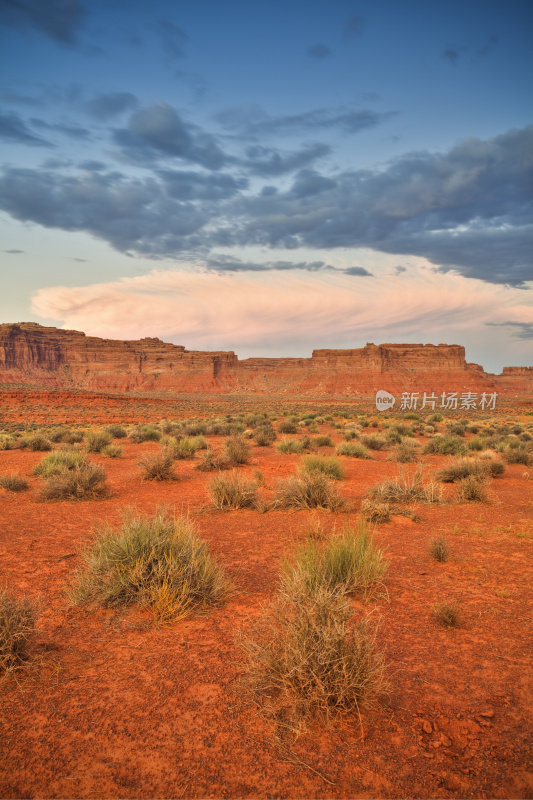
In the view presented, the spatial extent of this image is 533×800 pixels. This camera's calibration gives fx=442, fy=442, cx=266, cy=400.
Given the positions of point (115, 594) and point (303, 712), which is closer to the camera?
point (303, 712)

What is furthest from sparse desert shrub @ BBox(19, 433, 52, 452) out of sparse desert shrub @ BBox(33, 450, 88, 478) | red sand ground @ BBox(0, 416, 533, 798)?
red sand ground @ BBox(0, 416, 533, 798)

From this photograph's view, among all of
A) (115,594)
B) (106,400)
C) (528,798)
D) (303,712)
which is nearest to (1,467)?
(115,594)

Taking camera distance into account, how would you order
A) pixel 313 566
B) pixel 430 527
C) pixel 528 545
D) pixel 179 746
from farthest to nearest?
pixel 430 527 < pixel 528 545 < pixel 313 566 < pixel 179 746

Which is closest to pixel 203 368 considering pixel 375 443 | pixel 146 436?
pixel 146 436

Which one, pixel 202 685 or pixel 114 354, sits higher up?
pixel 114 354

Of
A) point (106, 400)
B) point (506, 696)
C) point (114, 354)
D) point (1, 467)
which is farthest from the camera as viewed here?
point (114, 354)

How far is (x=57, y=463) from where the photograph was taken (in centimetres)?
1207

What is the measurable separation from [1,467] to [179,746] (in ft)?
43.3

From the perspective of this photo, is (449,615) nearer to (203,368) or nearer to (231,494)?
(231,494)

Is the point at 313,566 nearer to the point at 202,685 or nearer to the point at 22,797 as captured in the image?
the point at 202,685

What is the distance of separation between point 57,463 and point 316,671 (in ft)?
35.9

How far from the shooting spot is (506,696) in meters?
3.26

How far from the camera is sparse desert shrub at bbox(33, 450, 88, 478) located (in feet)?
37.5

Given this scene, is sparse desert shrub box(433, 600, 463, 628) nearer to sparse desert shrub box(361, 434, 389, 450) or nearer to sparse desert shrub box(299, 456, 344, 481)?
sparse desert shrub box(299, 456, 344, 481)
